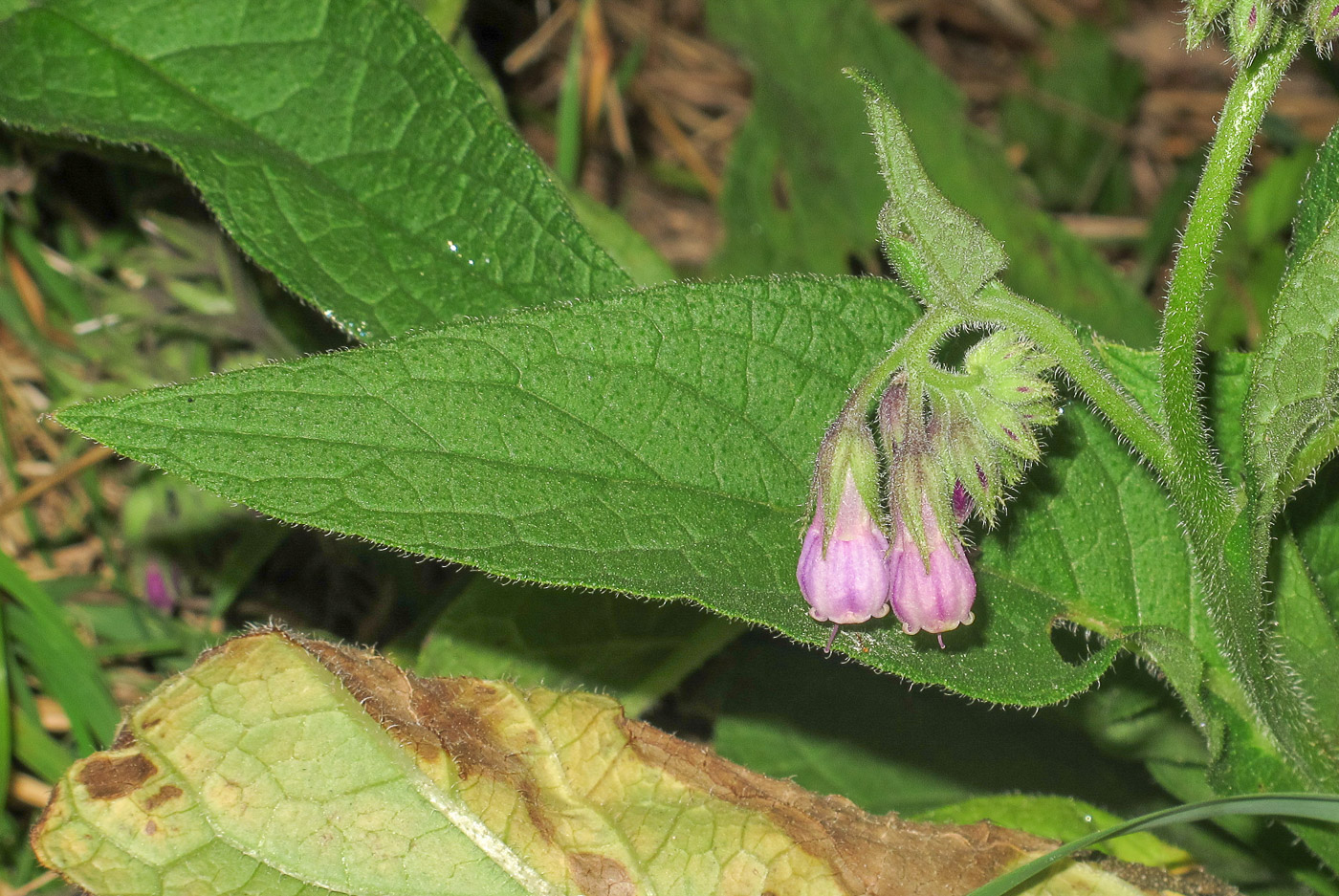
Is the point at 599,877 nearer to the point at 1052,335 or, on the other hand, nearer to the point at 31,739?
the point at 1052,335

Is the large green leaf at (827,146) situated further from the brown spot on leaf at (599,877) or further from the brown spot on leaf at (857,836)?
the brown spot on leaf at (599,877)

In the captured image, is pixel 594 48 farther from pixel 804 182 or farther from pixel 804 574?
pixel 804 574

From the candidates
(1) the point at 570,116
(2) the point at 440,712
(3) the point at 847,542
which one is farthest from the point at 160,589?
(3) the point at 847,542

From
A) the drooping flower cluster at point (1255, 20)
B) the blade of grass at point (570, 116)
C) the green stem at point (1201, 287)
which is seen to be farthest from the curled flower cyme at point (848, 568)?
the blade of grass at point (570, 116)

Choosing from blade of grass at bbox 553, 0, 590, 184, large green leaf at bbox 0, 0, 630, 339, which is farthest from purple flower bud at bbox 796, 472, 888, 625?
blade of grass at bbox 553, 0, 590, 184

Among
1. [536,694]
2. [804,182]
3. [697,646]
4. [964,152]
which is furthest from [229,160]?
[964,152]

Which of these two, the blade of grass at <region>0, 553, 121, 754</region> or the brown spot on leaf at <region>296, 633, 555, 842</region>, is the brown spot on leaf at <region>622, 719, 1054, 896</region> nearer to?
the brown spot on leaf at <region>296, 633, 555, 842</region>
